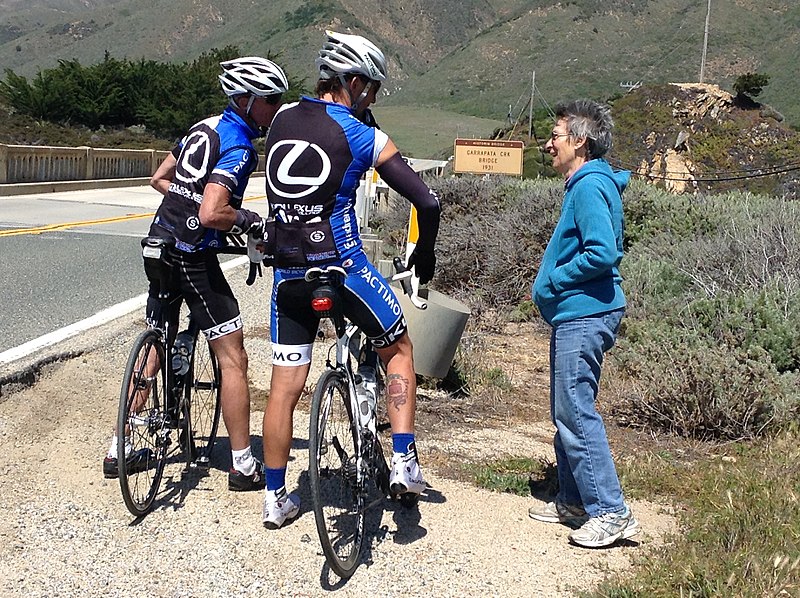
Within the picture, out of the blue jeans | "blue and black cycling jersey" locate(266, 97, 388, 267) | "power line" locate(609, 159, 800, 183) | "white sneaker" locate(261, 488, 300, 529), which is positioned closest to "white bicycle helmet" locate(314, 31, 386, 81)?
"blue and black cycling jersey" locate(266, 97, 388, 267)

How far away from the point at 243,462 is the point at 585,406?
5.37ft

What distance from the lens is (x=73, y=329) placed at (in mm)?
7770

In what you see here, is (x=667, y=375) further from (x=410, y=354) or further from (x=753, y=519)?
(x=410, y=354)

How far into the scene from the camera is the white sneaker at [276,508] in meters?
4.14

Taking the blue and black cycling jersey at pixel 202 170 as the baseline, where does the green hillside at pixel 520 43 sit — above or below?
above

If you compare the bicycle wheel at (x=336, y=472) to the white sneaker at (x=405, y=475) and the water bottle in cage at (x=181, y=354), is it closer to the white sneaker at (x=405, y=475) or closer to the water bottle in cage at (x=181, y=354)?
the white sneaker at (x=405, y=475)

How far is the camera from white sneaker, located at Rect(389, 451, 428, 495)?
4137 millimetres

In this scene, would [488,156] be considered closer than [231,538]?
No

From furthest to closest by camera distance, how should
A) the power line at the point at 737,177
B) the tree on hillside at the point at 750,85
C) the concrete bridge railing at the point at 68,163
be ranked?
the tree on hillside at the point at 750,85 < the power line at the point at 737,177 < the concrete bridge railing at the point at 68,163

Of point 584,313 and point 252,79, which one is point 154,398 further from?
point 584,313

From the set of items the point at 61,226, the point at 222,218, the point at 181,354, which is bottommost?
the point at 61,226

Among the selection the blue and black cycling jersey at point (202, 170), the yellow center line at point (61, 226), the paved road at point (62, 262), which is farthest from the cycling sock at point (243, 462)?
the yellow center line at point (61, 226)

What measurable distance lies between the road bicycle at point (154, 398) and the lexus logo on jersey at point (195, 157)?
1.08 ft

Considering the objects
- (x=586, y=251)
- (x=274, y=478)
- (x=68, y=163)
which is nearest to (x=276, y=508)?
(x=274, y=478)
